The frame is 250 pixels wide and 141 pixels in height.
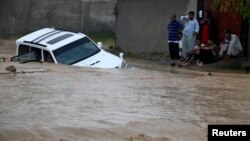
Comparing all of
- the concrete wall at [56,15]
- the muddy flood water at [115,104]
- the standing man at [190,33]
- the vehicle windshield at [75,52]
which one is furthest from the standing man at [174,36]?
the concrete wall at [56,15]

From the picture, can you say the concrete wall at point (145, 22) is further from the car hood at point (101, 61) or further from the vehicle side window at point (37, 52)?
the vehicle side window at point (37, 52)

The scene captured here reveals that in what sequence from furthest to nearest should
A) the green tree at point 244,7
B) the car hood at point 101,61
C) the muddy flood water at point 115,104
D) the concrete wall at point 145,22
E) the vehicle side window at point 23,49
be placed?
the concrete wall at point 145,22 < the vehicle side window at point 23,49 < the car hood at point 101,61 < the green tree at point 244,7 < the muddy flood water at point 115,104

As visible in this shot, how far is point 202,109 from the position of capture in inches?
340

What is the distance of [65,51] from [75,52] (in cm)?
27

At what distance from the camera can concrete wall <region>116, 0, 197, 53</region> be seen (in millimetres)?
20188

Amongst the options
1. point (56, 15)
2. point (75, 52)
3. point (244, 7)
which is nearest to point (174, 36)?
point (244, 7)

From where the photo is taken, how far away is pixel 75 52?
14742 mm

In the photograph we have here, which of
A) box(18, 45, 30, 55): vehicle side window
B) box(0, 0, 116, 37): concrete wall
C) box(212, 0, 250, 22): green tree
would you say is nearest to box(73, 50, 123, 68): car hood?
box(18, 45, 30, 55): vehicle side window

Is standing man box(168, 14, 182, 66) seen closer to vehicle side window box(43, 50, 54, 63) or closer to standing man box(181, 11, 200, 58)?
standing man box(181, 11, 200, 58)

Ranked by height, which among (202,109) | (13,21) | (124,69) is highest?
(202,109)

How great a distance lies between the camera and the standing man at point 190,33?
54.5ft

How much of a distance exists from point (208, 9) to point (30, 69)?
6.95 metres

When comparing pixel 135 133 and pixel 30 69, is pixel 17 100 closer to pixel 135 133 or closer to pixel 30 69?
pixel 135 133

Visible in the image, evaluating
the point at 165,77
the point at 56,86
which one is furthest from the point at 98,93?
the point at 165,77
